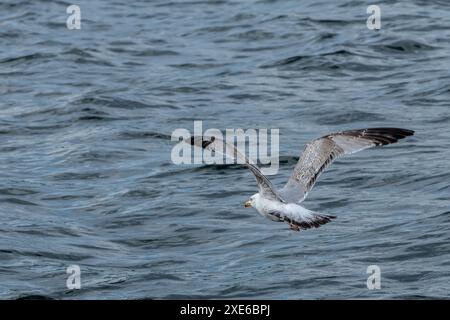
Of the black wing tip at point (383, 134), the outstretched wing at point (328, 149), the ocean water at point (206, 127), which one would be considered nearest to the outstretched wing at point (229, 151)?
the outstretched wing at point (328, 149)

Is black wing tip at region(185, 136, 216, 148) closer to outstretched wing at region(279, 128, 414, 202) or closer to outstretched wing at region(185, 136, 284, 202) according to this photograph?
outstretched wing at region(185, 136, 284, 202)

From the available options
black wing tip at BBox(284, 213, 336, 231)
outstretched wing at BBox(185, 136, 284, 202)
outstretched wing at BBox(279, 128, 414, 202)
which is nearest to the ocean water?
outstretched wing at BBox(279, 128, 414, 202)

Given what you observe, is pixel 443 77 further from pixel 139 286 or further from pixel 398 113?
pixel 139 286

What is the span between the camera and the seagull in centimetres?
1266

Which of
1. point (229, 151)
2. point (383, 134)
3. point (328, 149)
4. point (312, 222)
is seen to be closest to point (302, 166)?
point (328, 149)

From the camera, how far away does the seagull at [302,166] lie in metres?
12.7

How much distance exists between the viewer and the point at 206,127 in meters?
21.9

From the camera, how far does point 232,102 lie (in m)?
23.8

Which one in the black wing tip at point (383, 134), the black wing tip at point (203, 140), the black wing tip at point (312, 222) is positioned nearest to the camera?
the black wing tip at point (312, 222)

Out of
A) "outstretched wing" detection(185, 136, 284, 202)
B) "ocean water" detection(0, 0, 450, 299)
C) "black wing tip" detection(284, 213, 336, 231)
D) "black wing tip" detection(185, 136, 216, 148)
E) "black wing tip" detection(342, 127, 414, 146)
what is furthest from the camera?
"ocean water" detection(0, 0, 450, 299)

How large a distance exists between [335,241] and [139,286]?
278 centimetres

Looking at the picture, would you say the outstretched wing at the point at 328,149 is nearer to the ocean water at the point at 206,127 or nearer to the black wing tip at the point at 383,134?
the black wing tip at the point at 383,134

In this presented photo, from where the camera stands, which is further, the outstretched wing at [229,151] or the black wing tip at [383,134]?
the black wing tip at [383,134]
